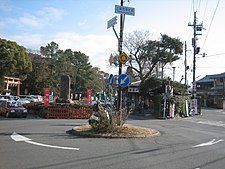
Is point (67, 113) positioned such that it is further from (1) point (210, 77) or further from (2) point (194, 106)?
(1) point (210, 77)

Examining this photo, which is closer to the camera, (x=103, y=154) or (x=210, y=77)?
(x=103, y=154)

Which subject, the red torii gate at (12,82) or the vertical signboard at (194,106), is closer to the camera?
the vertical signboard at (194,106)

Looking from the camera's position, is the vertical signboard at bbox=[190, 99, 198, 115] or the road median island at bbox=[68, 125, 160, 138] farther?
the vertical signboard at bbox=[190, 99, 198, 115]

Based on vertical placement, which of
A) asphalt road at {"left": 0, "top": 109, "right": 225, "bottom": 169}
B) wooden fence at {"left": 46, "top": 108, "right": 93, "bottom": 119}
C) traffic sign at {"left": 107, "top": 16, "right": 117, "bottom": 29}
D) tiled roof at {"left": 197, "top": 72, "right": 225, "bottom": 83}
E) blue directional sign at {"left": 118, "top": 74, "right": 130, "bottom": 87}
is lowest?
asphalt road at {"left": 0, "top": 109, "right": 225, "bottom": 169}

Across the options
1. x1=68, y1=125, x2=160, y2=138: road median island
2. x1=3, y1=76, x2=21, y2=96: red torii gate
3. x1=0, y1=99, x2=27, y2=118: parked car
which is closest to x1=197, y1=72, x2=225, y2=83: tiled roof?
x1=3, y1=76, x2=21, y2=96: red torii gate

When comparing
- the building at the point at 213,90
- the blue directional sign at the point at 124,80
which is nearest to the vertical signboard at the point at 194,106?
the blue directional sign at the point at 124,80

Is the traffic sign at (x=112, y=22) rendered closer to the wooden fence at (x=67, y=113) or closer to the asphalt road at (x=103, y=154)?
the asphalt road at (x=103, y=154)

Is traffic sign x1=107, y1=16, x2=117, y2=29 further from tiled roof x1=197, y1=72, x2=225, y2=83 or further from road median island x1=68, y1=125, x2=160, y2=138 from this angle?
tiled roof x1=197, y1=72, x2=225, y2=83

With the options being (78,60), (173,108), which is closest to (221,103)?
(173,108)

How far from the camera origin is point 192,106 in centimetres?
3394

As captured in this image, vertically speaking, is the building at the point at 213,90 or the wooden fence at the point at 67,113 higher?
the building at the point at 213,90

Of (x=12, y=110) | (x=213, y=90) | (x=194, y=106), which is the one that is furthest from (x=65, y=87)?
(x=213, y=90)

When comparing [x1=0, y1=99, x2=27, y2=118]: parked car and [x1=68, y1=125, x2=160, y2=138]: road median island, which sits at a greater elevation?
[x1=0, y1=99, x2=27, y2=118]: parked car

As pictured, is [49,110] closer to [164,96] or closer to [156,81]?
[164,96]
